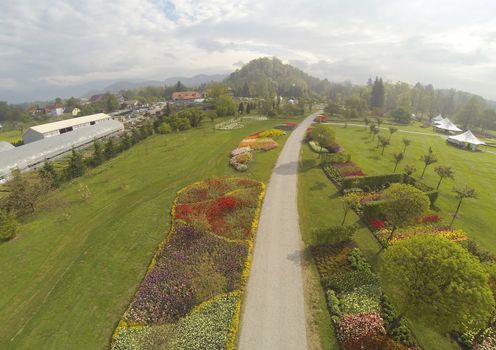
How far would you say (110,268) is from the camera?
2170 cm

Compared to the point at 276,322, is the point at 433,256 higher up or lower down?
higher up

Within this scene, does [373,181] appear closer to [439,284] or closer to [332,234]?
[332,234]

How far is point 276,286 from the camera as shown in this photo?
19.0 metres

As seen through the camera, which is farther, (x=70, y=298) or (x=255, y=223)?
(x=255, y=223)

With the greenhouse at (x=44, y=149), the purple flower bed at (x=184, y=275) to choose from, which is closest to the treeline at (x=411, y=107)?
the greenhouse at (x=44, y=149)

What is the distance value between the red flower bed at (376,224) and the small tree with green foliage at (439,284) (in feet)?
37.2

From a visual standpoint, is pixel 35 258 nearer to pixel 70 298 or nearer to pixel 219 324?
pixel 70 298

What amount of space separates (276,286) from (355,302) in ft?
18.3

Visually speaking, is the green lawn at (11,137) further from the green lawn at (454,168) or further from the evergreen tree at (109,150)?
the green lawn at (454,168)

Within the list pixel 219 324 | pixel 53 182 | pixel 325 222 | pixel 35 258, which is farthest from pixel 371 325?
pixel 53 182

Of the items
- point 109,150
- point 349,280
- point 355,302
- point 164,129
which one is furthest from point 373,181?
point 164,129

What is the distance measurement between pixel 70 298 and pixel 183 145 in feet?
132

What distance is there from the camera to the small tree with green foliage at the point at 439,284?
1227cm

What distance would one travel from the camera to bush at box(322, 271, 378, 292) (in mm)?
18672
